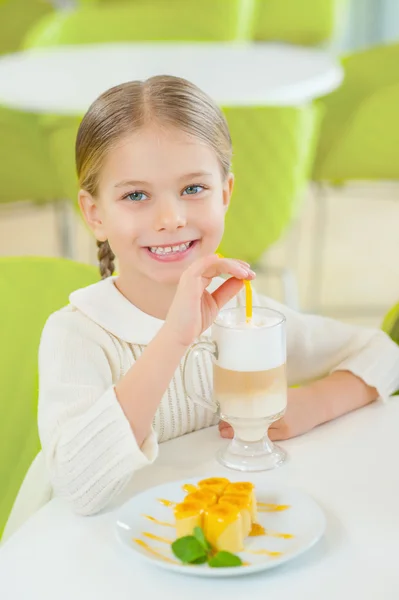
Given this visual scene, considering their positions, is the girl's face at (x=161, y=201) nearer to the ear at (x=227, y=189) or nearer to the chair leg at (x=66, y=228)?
the ear at (x=227, y=189)

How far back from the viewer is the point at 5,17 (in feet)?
15.2

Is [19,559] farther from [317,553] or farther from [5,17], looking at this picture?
[5,17]

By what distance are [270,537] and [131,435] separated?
7.4 inches

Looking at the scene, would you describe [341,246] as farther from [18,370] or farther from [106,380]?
[106,380]

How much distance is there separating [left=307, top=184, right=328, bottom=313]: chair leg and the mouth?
2.31 meters

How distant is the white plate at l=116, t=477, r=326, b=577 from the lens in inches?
31.4

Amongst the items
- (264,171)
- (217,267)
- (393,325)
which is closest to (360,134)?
(264,171)

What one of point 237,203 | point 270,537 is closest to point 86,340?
point 270,537

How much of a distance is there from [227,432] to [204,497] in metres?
0.27

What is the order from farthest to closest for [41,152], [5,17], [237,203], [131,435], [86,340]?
[5,17] < [41,152] < [237,203] < [86,340] < [131,435]

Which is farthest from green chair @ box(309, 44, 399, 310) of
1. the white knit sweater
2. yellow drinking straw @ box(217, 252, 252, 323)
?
yellow drinking straw @ box(217, 252, 252, 323)

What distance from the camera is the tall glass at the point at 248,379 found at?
975 mm

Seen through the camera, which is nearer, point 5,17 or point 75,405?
point 75,405

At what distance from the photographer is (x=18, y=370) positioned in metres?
1.29
